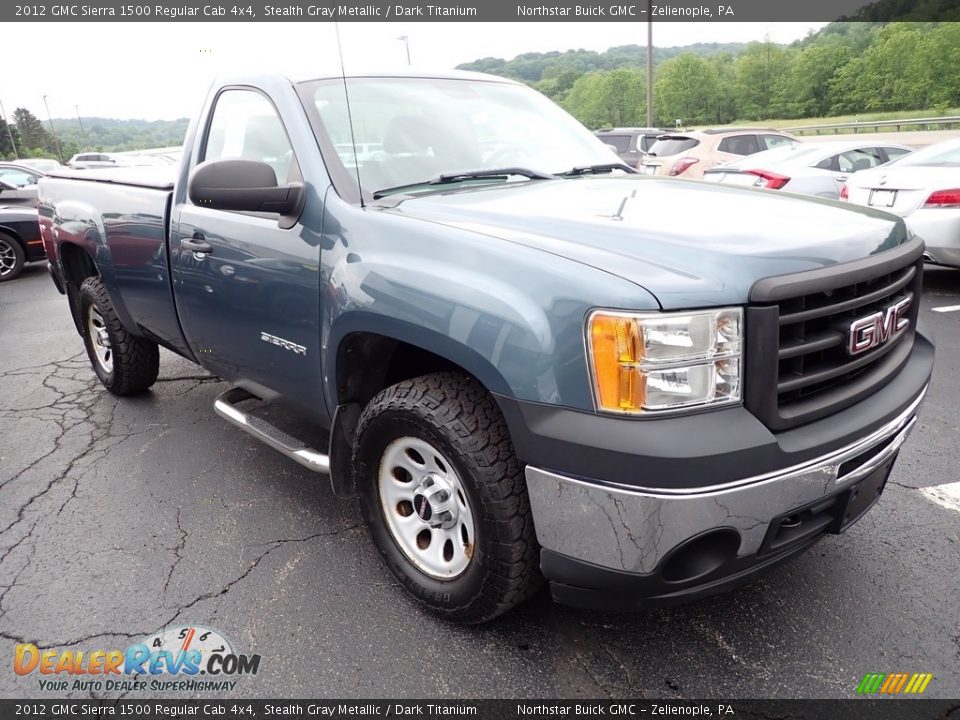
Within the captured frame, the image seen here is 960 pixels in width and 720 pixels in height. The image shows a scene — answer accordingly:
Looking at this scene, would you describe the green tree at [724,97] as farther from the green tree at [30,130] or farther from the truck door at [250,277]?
the green tree at [30,130]

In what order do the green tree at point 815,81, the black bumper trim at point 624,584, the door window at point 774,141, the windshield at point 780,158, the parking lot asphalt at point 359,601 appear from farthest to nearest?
1. the green tree at point 815,81
2. the door window at point 774,141
3. the windshield at point 780,158
4. the parking lot asphalt at point 359,601
5. the black bumper trim at point 624,584

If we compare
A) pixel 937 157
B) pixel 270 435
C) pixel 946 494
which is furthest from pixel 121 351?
pixel 937 157

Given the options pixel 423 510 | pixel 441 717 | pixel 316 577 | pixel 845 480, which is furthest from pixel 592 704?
pixel 316 577

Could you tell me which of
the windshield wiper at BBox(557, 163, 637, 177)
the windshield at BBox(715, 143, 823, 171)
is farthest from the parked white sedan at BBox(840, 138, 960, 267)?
the windshield wiper at BBox(557, 163, 637, 177)

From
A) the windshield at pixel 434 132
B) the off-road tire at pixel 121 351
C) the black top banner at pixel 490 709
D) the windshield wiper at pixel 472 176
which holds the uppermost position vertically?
the windshield at pixel 434 132

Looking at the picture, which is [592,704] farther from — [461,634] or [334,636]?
[334,636]

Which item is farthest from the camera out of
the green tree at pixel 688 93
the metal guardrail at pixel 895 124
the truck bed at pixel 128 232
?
the green tree at pixel 688 93

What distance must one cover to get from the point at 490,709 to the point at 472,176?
6.35 feet

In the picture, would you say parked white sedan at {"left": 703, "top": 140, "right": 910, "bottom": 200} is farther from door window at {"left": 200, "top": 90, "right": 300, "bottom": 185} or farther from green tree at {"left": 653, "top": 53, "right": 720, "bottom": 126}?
green tree at {"left": 653, "top": 53, "right": 720, "bottom": 126}

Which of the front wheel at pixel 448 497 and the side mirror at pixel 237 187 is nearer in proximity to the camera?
the front wheel at pixel 448 497

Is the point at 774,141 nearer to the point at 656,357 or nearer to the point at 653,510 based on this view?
the point at 656,357

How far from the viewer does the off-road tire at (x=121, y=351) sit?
444 centimetres

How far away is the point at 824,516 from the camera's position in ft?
6.97

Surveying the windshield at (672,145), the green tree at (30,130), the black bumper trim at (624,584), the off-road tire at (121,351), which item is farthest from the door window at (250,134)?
the green tree at (30,130)
